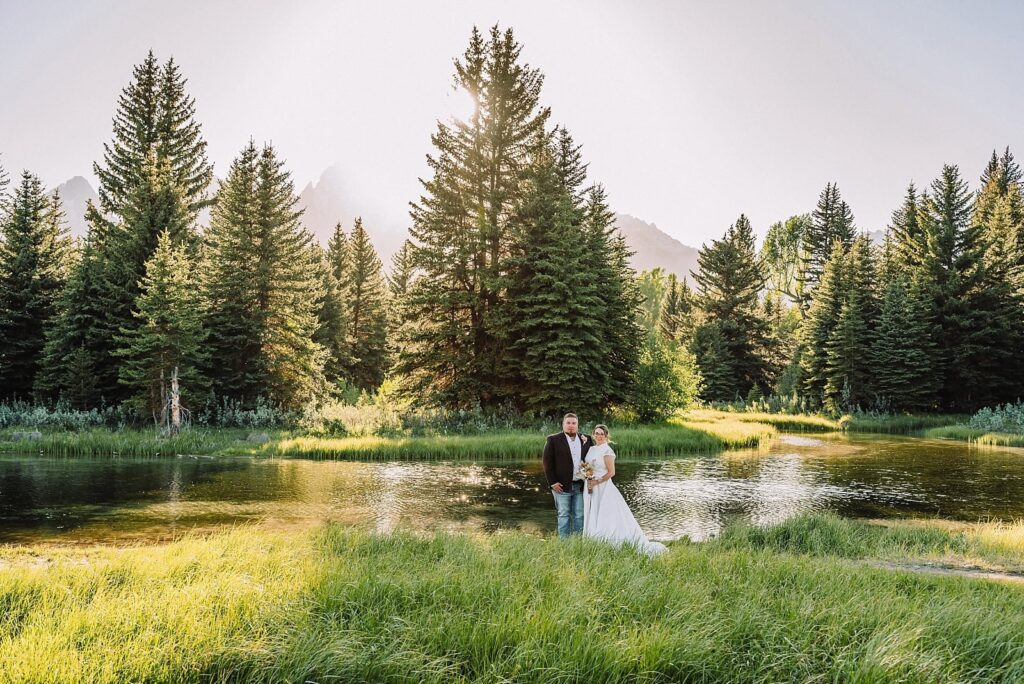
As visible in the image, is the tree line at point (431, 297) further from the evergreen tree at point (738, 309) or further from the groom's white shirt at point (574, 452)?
the groom's white shirt at point (574, 452)

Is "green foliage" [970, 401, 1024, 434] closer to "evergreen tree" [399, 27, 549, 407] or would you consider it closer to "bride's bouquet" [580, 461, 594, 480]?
"evergreen tree" [399, 27, 549, 407]

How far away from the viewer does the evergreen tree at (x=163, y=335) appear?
2256cm

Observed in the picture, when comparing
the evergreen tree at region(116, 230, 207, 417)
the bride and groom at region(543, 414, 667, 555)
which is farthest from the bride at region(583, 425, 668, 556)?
the evergreen tree at region(116, 230, 207, 417)

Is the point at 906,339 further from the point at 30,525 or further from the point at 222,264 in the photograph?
the point at 30,525

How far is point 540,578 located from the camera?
5.25 metres

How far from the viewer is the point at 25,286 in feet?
97.4

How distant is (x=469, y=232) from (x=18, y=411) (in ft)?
65.9

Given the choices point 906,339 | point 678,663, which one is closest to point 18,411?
point 678,663

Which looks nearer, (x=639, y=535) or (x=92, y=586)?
(x=92, y=586)

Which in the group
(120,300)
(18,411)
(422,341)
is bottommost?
(18,411)

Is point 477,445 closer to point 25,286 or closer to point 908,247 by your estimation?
point 25,286

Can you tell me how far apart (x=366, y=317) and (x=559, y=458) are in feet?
143

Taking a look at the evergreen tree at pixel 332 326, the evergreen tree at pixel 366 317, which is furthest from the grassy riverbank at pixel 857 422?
the evergreen tree at pixel 366 317

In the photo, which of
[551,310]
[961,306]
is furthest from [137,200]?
[961,306]
